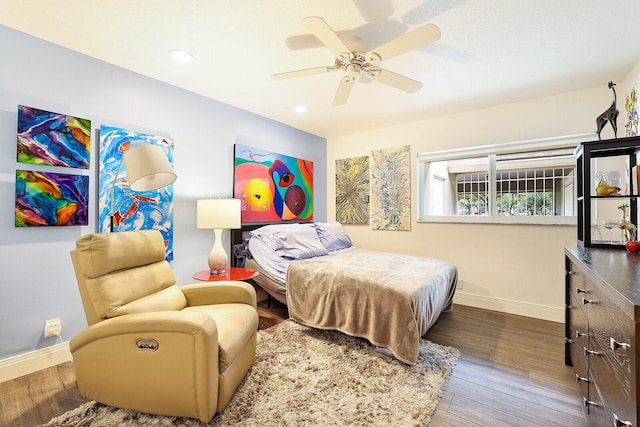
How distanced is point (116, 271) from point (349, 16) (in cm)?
217

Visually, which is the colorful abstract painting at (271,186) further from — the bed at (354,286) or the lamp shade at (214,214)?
the lamp shade at (214,214)

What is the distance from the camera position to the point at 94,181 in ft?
7.73

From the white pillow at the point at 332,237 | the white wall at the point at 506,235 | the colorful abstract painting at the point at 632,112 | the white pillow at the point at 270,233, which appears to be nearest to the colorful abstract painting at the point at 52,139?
the white pillow at the point at 270,233

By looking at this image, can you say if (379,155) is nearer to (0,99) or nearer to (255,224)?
(255,224)

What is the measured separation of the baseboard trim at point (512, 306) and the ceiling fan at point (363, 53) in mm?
2607

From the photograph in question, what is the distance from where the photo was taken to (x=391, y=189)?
4.14m

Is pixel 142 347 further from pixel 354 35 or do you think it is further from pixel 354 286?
pixel 354 35

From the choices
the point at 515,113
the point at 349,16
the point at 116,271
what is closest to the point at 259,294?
the point at 116,271

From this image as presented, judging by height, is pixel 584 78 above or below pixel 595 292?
above

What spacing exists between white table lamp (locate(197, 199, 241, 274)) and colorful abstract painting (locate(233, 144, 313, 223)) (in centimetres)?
64

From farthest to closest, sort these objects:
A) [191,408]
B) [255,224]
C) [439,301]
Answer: [255,224] → [439,301] → [191,408]

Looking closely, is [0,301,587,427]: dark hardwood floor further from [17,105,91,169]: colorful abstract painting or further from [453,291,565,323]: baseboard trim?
[17,105,91,169]: colorful abstract painting

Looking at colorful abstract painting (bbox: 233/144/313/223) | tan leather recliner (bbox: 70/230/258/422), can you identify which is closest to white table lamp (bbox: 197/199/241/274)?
colorful abstract painting (bbox: 233/144/313/223)

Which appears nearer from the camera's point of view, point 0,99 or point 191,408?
point 191,408
